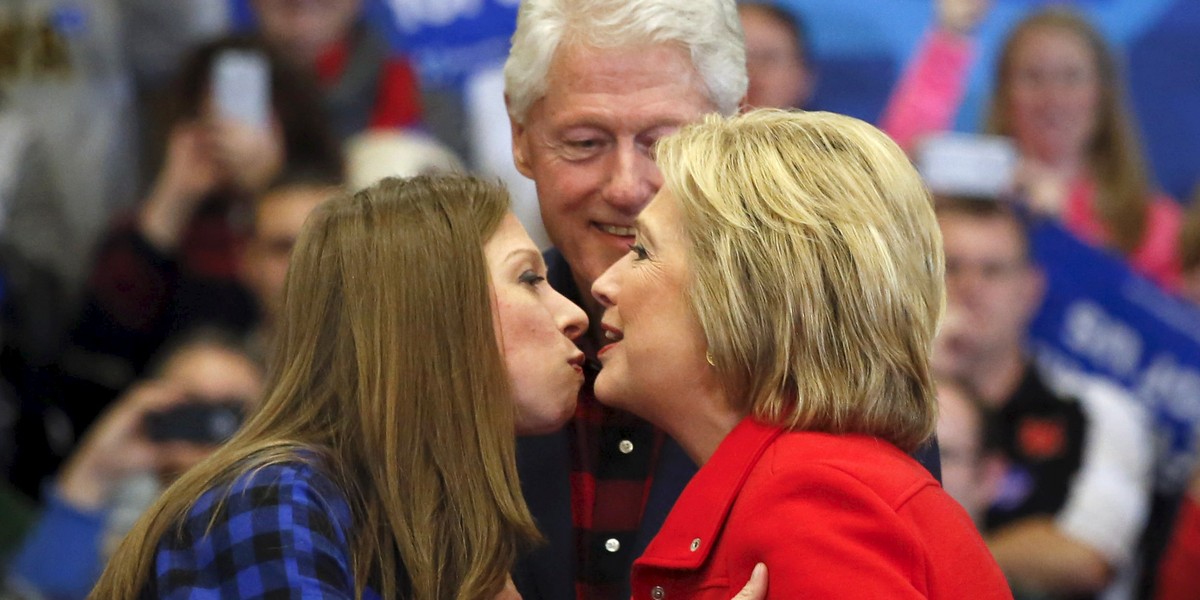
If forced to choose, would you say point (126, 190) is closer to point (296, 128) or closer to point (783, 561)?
point (296, 128)

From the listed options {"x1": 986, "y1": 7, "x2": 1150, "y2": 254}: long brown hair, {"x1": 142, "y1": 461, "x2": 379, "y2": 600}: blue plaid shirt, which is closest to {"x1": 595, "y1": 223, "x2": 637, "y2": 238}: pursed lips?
{"x1": 142, "y1": 461, "x2": 379, "y2": 600}: blue plaid shirt

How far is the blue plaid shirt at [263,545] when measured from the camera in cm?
178

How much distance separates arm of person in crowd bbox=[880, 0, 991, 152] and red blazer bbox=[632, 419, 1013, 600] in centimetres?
273

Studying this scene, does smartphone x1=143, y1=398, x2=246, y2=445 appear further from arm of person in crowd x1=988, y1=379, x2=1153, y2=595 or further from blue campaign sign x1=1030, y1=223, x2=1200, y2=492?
blue campaign sign x1=1030, y1=223, x2=1200, y2=492

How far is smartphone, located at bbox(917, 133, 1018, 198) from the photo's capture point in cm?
436

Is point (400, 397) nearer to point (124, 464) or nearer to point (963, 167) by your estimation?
point (124, 464)

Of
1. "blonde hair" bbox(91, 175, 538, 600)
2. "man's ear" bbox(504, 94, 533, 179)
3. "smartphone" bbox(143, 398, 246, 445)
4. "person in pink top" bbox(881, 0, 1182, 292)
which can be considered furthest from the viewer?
"person in pink top" bbox(881, 0, 1182, 292)

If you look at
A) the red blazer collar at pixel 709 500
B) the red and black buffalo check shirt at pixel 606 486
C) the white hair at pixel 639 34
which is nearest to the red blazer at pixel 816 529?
the red blazer collar at pixel 709 500

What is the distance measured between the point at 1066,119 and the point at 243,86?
93.0 inches

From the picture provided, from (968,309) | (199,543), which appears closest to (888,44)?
(968,309)

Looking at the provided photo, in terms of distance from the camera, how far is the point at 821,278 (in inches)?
71.9

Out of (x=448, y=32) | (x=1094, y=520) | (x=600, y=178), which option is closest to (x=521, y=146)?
(x=600, y=178)

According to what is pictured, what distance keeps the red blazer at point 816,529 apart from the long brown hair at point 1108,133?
9.25ft

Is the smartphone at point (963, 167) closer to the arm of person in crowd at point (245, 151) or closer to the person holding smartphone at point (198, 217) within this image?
the person holding smartphone at point (198, 217)
